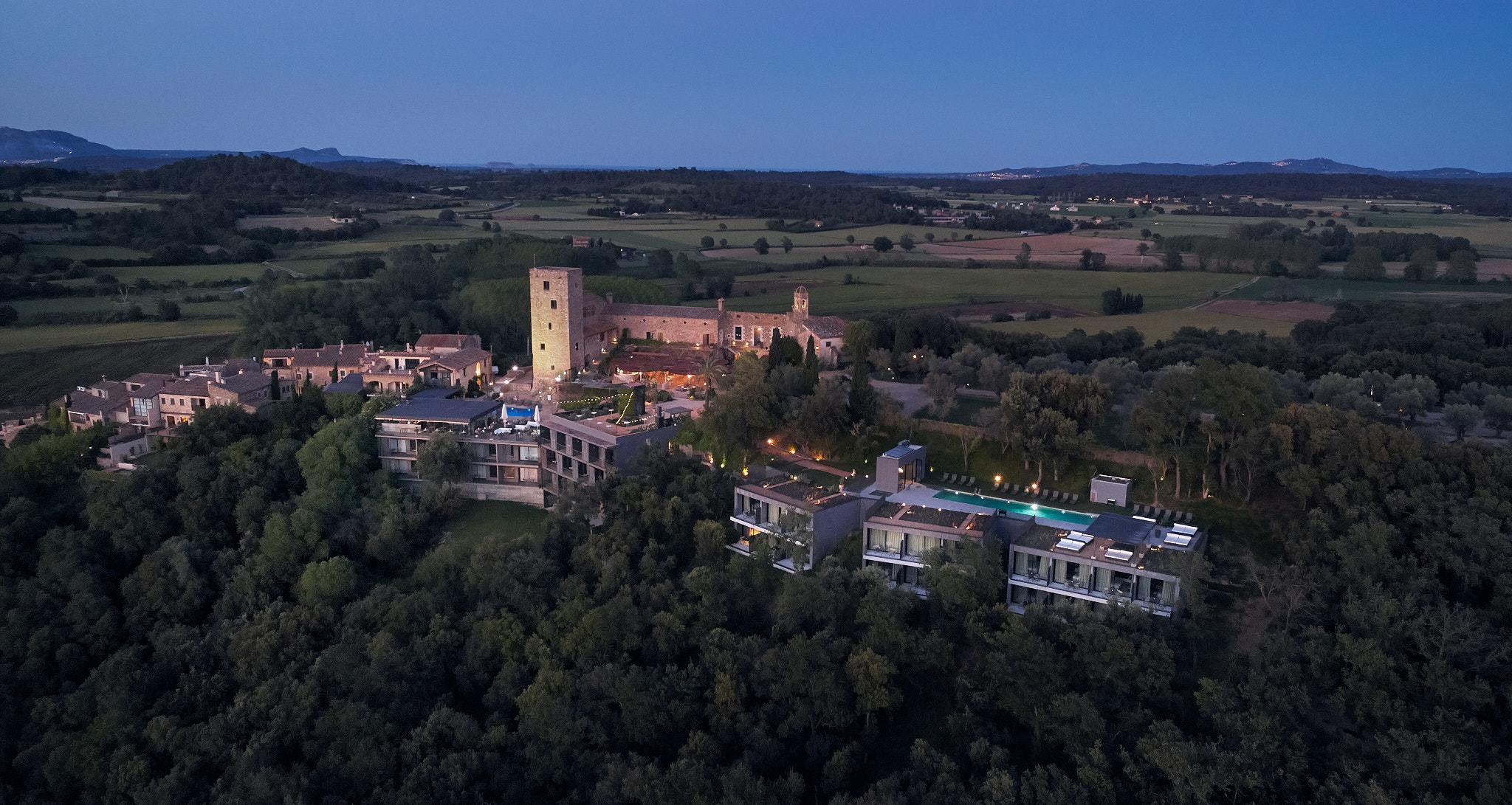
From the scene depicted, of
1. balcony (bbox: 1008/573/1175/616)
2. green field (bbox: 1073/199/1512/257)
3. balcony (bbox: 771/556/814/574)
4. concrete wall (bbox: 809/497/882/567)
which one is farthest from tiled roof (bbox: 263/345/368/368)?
green field (bbox: 1073/199/1512/257)

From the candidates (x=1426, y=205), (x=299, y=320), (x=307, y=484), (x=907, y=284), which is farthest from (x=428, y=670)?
(x=1426, y=205)

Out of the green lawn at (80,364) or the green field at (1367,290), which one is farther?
the green field at (1367,290)

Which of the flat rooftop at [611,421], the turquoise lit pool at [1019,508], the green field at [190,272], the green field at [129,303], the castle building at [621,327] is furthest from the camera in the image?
the green field at [190,272]

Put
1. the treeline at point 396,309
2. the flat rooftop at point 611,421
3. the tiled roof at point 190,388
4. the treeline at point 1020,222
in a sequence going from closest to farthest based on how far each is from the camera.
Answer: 1. the flat rooftop at point 611,421
2. the tiled roof at point 190,388
3. the treeline at point 396,309
4. the treeline at point 1020,222

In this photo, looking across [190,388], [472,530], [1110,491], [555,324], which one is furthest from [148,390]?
[1110,491]

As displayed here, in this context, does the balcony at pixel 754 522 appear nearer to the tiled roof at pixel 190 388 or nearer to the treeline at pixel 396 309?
the tiled roof at pixel 190 388

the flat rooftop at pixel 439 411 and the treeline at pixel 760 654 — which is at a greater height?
the flat rooftop at pixel 439 411

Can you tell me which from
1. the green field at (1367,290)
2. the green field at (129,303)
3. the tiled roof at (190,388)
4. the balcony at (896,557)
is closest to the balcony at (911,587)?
the balcony at (896,557)

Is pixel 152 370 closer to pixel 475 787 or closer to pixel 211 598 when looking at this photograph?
pixel 211 598
